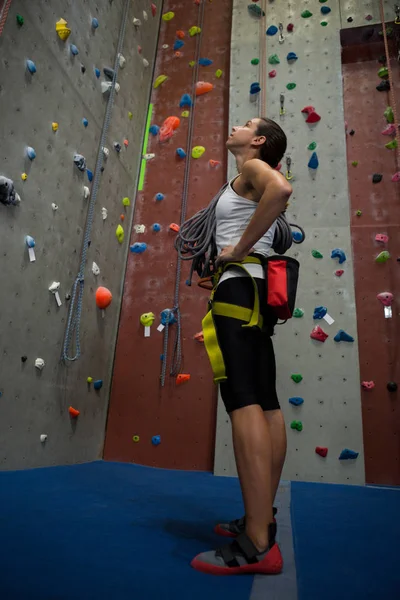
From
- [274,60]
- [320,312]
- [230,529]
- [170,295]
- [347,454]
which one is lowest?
[230,529]

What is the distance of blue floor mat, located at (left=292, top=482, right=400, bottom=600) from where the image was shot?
2.79 ft

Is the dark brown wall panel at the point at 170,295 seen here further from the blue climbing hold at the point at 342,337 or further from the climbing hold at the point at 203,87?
the blue climbing hold at the point at 342,337

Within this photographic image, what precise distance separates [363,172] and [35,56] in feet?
7.03

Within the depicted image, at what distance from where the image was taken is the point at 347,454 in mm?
2369

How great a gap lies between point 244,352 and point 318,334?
1584mm

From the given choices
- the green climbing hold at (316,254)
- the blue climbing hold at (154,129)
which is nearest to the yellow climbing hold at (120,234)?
the blue climbing hold at (154,129)

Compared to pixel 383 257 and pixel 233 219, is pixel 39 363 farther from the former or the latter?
pixel 383 257

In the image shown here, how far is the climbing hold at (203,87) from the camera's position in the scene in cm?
342

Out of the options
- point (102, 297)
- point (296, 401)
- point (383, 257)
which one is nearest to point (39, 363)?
point (102, 297)

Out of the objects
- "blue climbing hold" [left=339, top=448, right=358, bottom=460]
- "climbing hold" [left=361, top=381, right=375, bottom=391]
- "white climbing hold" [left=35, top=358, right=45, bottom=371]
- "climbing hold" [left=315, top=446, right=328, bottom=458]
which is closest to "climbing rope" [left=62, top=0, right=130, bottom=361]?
"white climbing hold" [left=35, top=358, right=45, bottom=371]

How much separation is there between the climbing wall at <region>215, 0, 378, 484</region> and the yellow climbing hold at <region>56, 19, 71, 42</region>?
1.24 m

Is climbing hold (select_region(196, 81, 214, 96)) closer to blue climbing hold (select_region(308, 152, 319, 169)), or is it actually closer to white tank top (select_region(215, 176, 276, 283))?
blue climbing hold (select_region(308, 152, 319, 169))

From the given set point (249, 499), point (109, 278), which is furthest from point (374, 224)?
point (249, 499)

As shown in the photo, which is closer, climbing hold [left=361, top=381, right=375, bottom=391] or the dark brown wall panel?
climbing hold [left=361, top=381, right=375, bottom=391]
